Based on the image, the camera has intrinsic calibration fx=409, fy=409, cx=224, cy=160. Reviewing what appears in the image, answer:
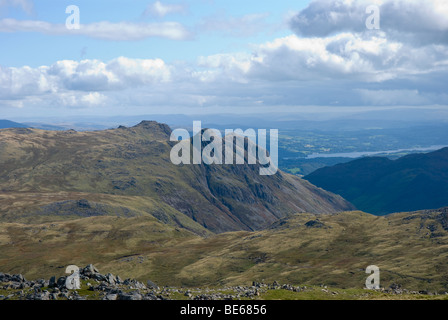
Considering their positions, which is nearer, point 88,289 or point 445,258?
point 88,289

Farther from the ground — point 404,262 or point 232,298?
point 232,298

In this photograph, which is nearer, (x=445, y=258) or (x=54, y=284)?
(x=54, y=284)
